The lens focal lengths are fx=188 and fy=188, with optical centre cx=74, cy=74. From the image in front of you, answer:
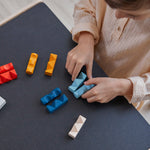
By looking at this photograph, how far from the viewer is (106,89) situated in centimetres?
72

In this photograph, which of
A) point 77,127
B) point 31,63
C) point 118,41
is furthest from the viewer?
point 118,41

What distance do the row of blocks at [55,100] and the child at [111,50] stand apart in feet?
0.26

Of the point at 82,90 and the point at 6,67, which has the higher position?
the point at 6,67

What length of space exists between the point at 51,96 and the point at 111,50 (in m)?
0.39

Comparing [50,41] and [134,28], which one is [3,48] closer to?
[50,41]

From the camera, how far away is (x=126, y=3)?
48cm

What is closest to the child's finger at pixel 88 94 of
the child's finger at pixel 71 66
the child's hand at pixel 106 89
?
the child's hand at pixel 106 89

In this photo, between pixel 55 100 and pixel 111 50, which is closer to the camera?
pixel 55 100

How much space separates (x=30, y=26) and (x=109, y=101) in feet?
1.59

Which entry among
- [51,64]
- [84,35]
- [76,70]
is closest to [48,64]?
[51,64]

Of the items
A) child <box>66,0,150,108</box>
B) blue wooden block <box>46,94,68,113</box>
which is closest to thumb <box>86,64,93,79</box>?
child <box>66,0,150,108</box>

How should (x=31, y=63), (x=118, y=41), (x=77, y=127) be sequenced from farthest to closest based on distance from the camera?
1. (x=118, y=41)
2. (x=31, y=63)
3. (x=77, y=127)

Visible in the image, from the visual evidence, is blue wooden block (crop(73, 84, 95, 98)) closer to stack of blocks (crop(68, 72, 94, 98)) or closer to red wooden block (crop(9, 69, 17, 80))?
stack of blocks (crop(68, 72, 94, 98))

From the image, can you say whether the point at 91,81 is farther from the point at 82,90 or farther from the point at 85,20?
the point at 85,20
